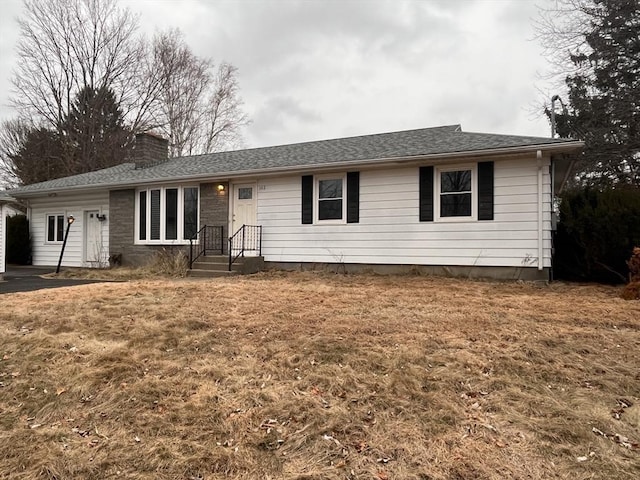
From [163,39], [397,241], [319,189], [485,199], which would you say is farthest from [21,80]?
[485,199]

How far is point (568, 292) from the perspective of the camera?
23.2 ft

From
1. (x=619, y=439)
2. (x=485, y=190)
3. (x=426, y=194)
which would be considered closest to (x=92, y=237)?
(x=426, y=194)

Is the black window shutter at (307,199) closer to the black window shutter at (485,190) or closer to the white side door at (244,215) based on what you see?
the white side door at (244,215)

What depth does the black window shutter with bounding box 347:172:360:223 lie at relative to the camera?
389 inches

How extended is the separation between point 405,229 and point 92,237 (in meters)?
10.5

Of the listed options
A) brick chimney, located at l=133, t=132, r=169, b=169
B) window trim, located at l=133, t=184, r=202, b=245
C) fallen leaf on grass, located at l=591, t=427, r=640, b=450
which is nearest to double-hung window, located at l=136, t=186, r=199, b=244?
window trim, located at l=133, t=184, r=202, b=245

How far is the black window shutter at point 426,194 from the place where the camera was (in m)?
9.09

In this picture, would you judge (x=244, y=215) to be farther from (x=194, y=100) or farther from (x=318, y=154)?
(x=194, y=100)

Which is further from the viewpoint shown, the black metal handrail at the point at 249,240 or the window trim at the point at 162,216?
the window trim at the point at 162,216

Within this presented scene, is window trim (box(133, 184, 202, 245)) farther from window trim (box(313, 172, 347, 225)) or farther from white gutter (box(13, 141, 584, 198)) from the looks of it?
window trim (box(313, 172, 347, 225))

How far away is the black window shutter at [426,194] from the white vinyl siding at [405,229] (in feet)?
0.40

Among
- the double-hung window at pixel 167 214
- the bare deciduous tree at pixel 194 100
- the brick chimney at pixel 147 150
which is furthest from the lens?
the bare deciduous tree at pixel 194 100

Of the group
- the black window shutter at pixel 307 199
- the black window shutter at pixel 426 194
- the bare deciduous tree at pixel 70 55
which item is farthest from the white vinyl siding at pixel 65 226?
the bare deciduous tree at pixel 70 55

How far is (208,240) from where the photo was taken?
37.8 feet
